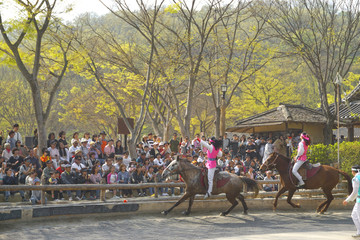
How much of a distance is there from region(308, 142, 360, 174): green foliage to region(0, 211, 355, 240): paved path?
3.28 m

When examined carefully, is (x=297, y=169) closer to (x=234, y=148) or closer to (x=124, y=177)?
(x=124, y=177)

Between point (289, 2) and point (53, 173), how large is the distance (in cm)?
1568

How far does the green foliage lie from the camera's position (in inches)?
742

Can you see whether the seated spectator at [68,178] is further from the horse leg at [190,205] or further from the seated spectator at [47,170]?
the horse leg at [190,205]

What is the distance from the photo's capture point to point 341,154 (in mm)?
19078

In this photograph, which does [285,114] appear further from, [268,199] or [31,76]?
[31,76]

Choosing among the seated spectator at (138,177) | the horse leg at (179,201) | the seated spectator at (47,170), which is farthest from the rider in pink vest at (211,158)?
the seated spectator at (47,170)

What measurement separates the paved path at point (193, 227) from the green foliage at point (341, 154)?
129 inches

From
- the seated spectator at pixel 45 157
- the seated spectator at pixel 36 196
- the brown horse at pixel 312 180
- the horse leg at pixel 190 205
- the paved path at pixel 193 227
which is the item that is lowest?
the paved path at pixel 193 227

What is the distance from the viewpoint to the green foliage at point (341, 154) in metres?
18.9

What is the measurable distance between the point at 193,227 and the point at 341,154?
8427mm

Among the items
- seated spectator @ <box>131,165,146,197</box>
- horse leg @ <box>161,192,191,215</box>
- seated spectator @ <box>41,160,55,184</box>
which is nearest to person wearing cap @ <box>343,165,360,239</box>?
horse leg @ <box>161,192,191,215</box>

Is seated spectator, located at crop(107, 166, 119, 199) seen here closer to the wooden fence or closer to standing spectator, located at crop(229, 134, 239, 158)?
the wooden fence

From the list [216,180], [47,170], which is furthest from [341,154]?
[47,170]
